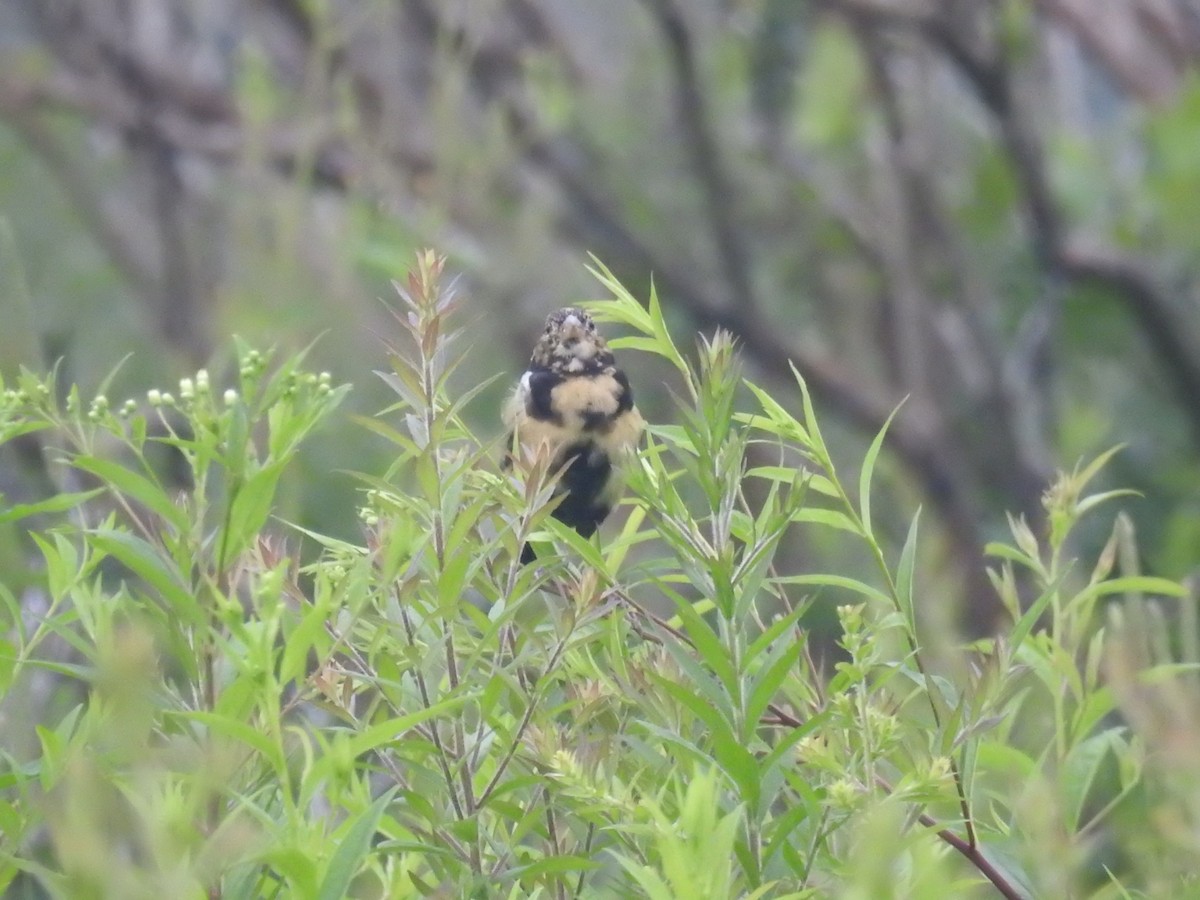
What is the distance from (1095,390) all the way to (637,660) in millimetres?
5830

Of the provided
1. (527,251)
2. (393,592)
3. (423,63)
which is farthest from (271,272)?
(393,592)

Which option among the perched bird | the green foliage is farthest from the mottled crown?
the green foliage

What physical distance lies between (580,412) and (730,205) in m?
3.82

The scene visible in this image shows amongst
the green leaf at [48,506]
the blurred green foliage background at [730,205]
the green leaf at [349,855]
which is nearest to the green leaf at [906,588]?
the green leaf at [349,855]

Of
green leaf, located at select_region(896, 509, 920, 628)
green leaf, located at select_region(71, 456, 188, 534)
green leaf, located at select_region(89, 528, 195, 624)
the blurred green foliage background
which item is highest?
green leaf, located at select_region(71, 456, 188, 534)

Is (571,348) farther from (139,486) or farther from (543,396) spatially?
(139,486)

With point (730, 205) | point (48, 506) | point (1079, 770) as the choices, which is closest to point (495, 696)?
point (48, 506)

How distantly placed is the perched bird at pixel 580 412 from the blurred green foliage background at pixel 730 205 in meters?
2.37

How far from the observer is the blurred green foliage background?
550cm

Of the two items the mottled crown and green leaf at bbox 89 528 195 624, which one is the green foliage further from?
the mottled crown

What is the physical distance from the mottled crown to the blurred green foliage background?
7.71ft

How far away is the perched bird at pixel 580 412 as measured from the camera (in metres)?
2.46

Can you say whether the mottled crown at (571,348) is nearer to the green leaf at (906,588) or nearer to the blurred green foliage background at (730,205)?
the green leaf at (906,588)

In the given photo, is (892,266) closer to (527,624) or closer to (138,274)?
(138,274)
